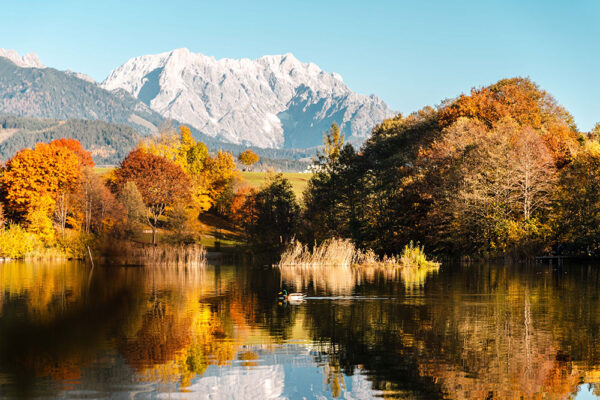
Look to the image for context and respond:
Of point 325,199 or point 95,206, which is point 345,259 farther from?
point 95,206

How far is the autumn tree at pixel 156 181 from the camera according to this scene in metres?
96.9

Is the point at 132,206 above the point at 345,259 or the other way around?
above

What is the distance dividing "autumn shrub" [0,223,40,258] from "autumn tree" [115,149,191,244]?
16559 mm

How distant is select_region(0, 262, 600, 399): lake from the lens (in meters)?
16.7

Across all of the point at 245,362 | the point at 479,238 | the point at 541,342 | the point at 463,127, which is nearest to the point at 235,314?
the point at 245,362

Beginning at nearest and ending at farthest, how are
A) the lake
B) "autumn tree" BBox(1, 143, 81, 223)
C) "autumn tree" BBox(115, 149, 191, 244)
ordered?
1. the lake
2. "autumn tree" BBox(1, 143, 81, 223)
3. "autumn tree" BBox(115, 149, 191, 244)

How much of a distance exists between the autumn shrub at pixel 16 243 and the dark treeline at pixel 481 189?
101 ft

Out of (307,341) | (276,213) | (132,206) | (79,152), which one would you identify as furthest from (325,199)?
(79,152)

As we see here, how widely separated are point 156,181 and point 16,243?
25.7 metres

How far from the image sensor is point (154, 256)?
66.7 metres

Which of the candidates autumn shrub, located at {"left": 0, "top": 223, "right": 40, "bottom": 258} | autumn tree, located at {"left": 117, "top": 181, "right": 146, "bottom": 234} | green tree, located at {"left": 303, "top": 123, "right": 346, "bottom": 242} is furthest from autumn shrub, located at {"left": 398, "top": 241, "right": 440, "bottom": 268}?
autumn shrub, located at {"left": 0, "top": 223, "right": 40, "bottom": 258}

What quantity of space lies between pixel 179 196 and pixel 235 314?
70.0m

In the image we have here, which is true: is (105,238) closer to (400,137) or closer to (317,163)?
(317,163)

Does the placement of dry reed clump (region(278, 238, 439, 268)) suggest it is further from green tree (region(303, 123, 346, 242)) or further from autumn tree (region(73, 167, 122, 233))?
autumn tree (region(73, 167, 122, 233))
